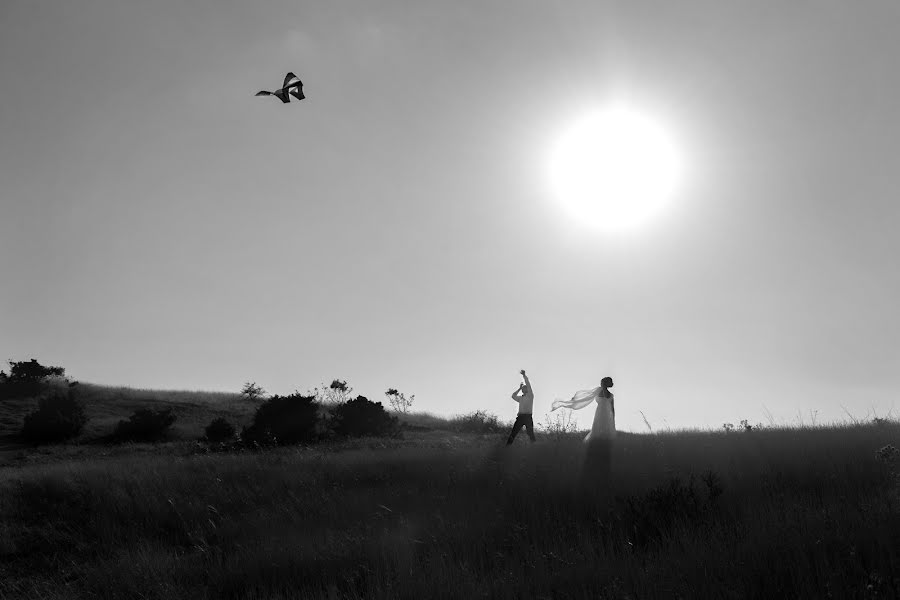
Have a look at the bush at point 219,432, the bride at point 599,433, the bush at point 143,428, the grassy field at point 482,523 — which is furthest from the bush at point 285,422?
the bride at point 599,433

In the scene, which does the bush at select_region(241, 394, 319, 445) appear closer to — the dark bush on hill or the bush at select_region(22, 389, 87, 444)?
the bush at select_region(22, 389, 87, 444)

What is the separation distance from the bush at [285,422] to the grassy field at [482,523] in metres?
8.07

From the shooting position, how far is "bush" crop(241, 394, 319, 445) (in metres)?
21.5

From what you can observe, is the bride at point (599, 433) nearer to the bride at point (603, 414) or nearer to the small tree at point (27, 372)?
the bride at point (603, 414)

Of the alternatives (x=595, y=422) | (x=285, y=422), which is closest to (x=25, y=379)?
(x=285, y=422)

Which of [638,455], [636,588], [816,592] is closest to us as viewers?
[816,592]

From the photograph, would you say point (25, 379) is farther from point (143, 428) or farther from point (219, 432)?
point (219, 432)

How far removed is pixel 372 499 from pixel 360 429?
14580 millimetres

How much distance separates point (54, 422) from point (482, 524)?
851 inches

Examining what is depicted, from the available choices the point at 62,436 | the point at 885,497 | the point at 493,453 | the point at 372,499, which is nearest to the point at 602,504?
the point at 885,497

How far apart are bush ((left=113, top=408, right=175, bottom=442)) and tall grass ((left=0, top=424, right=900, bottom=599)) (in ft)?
32.0

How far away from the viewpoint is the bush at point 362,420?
2355 cm

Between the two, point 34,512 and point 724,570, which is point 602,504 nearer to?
point 724,570

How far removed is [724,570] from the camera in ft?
14.3
